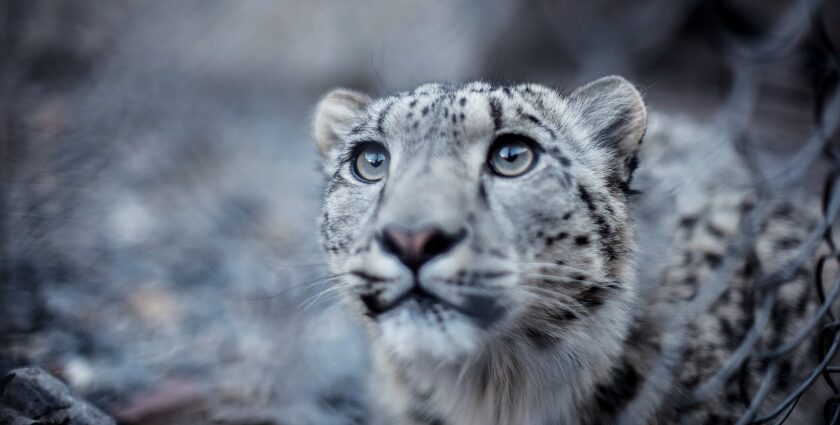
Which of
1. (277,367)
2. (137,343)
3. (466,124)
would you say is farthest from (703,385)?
(137,343)

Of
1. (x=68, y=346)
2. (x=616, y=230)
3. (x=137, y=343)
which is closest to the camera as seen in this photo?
(x=616, y=230)

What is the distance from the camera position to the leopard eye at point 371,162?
7.98ft

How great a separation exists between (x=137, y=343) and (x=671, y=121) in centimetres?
313

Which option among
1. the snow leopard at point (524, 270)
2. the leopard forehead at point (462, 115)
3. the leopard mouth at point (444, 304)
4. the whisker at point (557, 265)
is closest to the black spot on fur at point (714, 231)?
the snow leopard at point (524, 270)

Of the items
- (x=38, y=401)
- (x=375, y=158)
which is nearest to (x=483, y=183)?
(x=375, y=158)

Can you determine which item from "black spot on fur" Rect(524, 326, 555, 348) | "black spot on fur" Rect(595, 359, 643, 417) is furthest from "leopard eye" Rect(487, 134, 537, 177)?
"black spot on fur" Rect(595, 359, 643, 417)

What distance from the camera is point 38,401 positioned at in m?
2.21

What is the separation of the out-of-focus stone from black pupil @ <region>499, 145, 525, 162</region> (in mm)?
1667

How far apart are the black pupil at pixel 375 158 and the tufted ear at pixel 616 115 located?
0.78 meters

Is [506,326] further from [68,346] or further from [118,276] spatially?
[118,276]

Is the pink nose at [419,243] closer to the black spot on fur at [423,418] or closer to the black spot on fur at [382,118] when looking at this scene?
the black spot on fur at [382,118]

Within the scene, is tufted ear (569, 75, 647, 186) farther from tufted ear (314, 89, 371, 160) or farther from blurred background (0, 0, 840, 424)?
tufted ear (314, 89, 371, 160)

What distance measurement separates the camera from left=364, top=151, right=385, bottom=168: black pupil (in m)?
2.45

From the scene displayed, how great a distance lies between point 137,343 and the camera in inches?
126
